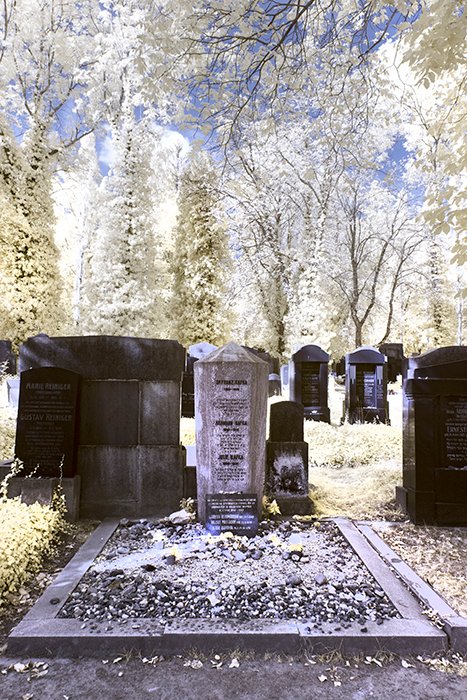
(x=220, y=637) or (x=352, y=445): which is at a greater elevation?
(x=352, y=445)

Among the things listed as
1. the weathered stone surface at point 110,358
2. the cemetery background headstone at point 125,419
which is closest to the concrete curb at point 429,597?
the cemetery background headstone at point 125,419

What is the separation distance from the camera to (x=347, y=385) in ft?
43.8

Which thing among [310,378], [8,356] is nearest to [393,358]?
[310,378]

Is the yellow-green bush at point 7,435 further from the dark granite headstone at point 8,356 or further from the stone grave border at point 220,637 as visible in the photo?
the dark granite headstone at point 8,356

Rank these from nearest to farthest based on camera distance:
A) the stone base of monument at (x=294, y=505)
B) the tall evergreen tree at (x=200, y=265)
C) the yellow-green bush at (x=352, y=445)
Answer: the stone base of monument at (x=294, y=505) < the yellow-green bush at (x=352, y=445) < the tall evergreen tree at (x=200, y=265)

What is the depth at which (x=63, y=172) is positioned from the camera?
21250mm

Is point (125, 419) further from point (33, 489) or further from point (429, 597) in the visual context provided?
point (429, 597)

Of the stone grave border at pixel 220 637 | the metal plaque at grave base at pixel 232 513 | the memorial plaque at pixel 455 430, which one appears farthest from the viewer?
the memorial plaque at pixel 455 430

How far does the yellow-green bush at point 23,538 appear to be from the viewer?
3588mm

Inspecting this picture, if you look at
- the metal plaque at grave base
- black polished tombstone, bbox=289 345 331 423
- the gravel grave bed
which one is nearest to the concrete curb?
the gravel grave bed

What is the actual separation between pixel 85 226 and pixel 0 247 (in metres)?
15.8

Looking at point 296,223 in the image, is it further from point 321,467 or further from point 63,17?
point 321,467

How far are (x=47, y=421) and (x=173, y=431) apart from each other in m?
1.48

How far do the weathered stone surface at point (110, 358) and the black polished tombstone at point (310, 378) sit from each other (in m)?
8.43
